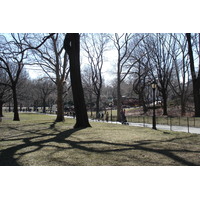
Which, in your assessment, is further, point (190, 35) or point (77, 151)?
point (190, 35)

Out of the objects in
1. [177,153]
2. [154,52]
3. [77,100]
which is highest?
[154,52]

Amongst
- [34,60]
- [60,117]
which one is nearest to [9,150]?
[60,117]

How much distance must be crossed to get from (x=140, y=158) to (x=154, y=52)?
28804mm

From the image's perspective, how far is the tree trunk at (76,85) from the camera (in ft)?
45.4

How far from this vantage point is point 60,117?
22.1m

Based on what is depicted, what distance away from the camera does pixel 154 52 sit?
31.8m

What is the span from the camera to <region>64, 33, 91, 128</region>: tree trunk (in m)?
13.8

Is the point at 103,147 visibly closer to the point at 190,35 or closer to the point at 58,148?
the point at 58,148

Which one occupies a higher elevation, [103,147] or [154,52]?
[154,52]

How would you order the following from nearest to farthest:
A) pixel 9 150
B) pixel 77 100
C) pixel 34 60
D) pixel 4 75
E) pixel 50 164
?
pixel 50 164 → pixel 9 150 → pixel 77 100 → pixel 34 60 → pixel 4 75

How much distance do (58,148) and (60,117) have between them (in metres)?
15.2

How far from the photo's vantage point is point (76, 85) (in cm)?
1398

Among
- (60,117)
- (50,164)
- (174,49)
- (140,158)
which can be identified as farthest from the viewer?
(174,49)

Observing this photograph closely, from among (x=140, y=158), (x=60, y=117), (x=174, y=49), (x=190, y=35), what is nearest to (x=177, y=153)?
(x=140, y=158)
